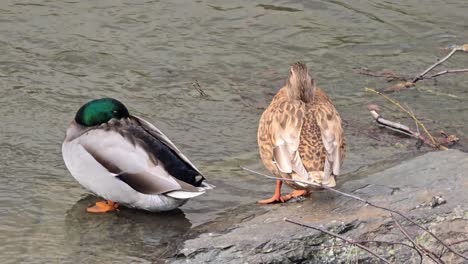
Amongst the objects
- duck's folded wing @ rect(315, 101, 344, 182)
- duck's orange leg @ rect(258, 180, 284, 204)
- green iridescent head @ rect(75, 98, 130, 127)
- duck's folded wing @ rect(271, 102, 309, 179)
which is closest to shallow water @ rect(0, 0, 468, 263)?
duck's orange leg @ rect(258, 180, 284, 204)

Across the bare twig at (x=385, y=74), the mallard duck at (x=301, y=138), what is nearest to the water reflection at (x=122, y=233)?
the mallard duck at (x=301, y=138)

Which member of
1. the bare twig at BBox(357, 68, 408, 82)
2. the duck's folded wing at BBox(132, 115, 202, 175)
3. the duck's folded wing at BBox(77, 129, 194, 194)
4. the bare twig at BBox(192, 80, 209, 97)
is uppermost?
the duck's folded wing at BBox(132, 115, 202, 175)

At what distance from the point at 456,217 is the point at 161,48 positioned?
4444 mm

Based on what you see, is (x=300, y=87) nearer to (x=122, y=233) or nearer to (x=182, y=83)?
(x=122, y=233)

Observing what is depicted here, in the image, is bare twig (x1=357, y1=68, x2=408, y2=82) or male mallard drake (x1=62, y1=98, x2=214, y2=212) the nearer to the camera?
male mallard drake (x1=62, y1=98, x2=214, y2=212)

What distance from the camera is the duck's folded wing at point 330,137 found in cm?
535

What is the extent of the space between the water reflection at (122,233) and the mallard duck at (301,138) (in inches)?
22.5

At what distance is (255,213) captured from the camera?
5578 mm

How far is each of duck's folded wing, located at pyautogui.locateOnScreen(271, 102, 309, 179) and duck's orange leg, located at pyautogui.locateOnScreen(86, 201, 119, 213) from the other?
1.02 metres

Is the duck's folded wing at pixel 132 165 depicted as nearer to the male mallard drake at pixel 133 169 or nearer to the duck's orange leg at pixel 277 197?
the male mallard drake at pixel 133 169

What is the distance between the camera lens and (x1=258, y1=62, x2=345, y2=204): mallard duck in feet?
17.6

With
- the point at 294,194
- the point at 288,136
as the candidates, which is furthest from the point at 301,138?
the point at 294,194

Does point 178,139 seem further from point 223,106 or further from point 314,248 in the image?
point 314,248

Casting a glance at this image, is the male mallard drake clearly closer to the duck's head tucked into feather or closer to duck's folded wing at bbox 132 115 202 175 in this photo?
duck's folded wing at bbox 132 115 202 175
